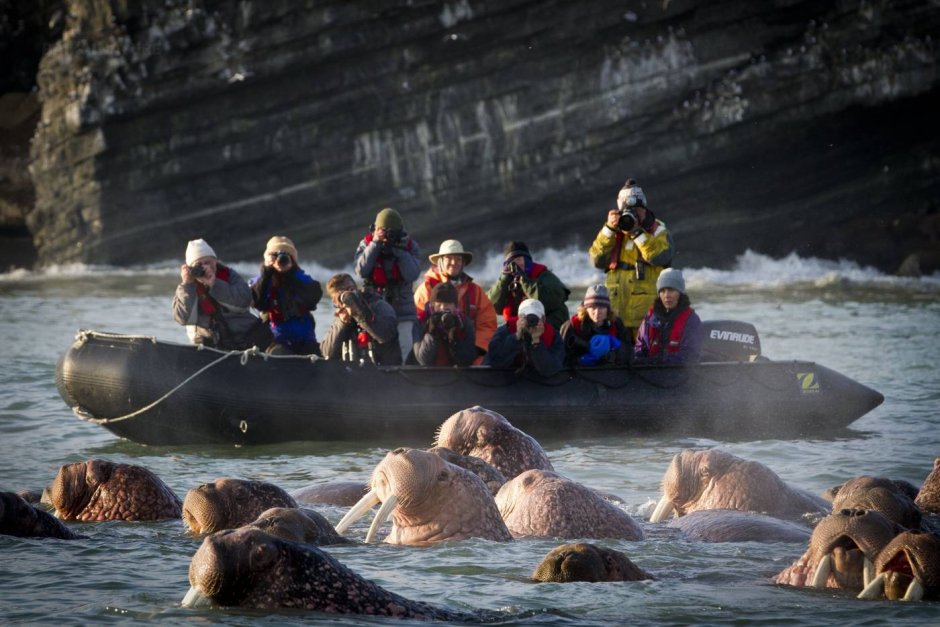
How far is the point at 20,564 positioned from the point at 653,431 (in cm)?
702

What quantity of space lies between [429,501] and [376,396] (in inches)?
205

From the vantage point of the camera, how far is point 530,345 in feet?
42.0

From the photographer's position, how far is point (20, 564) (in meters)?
7.52

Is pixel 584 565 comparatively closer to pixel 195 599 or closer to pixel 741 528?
pixel 741 528

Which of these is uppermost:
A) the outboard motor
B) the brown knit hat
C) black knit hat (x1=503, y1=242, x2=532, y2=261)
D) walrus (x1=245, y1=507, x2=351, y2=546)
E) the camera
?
the camera

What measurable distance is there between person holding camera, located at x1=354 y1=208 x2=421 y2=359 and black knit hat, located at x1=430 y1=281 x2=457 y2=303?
767 mm

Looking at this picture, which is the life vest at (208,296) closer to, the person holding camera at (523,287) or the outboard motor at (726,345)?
the person holding camera at (523,287)

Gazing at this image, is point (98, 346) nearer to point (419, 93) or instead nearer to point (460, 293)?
point (460, 293)

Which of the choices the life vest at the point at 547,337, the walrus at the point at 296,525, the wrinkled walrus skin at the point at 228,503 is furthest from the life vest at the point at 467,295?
the walrus at the point at 296,525

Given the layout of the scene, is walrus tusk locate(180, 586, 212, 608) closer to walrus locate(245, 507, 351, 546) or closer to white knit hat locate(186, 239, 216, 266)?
walrus locate(245, 507, 351, 546)

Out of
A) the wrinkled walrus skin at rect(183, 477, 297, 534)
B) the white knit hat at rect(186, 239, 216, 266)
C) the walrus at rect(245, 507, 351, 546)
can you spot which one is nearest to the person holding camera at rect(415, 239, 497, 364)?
the white knit hat at rect(186, 239, 216, 266)

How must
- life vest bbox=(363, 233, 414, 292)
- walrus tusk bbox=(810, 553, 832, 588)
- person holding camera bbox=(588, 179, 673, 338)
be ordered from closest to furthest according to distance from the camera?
walrus tusk bbox=(810, 553, 832, 588) < life vest bbox=(363, 233, 414, 292) < person holding camera bbox=(588, 179, 673, 338)

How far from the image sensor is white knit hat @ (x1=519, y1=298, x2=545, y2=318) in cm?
1252

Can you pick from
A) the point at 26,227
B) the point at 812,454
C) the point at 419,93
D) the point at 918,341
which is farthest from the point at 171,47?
the point at 812,454
